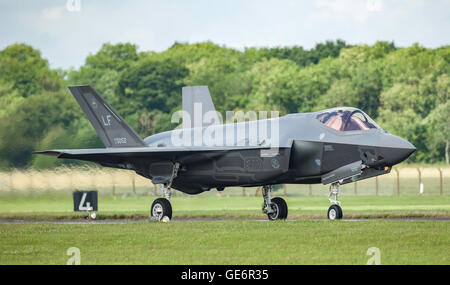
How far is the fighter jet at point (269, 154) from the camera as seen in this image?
21.3m

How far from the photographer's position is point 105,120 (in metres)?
26.6

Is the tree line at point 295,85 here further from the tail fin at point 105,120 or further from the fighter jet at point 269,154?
the fighter jet at point 269,154

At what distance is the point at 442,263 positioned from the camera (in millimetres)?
13852

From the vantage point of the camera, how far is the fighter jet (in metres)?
21.3

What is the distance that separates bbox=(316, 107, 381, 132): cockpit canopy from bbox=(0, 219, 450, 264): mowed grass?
8.75ft

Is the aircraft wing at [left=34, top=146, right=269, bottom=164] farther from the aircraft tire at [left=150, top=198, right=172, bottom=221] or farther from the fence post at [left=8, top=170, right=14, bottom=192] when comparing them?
the fence post at [left=8, top=170, right=14, bottom=192]

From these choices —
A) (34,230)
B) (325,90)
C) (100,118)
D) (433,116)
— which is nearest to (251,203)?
(100,118)

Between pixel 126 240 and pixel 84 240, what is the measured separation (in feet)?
3.17

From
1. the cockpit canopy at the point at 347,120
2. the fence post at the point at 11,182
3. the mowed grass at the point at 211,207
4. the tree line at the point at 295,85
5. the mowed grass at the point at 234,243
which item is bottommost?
the mowed grass at the point at 234,243

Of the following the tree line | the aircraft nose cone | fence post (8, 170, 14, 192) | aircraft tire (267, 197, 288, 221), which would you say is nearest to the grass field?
the aircraft nose cone

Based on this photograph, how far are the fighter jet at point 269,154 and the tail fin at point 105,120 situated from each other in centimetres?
30

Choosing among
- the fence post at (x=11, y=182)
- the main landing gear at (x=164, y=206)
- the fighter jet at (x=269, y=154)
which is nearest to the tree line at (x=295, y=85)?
the fence post at (x=11, y=182)

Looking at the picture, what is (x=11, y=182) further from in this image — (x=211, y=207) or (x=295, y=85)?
(x=295, y=85)
